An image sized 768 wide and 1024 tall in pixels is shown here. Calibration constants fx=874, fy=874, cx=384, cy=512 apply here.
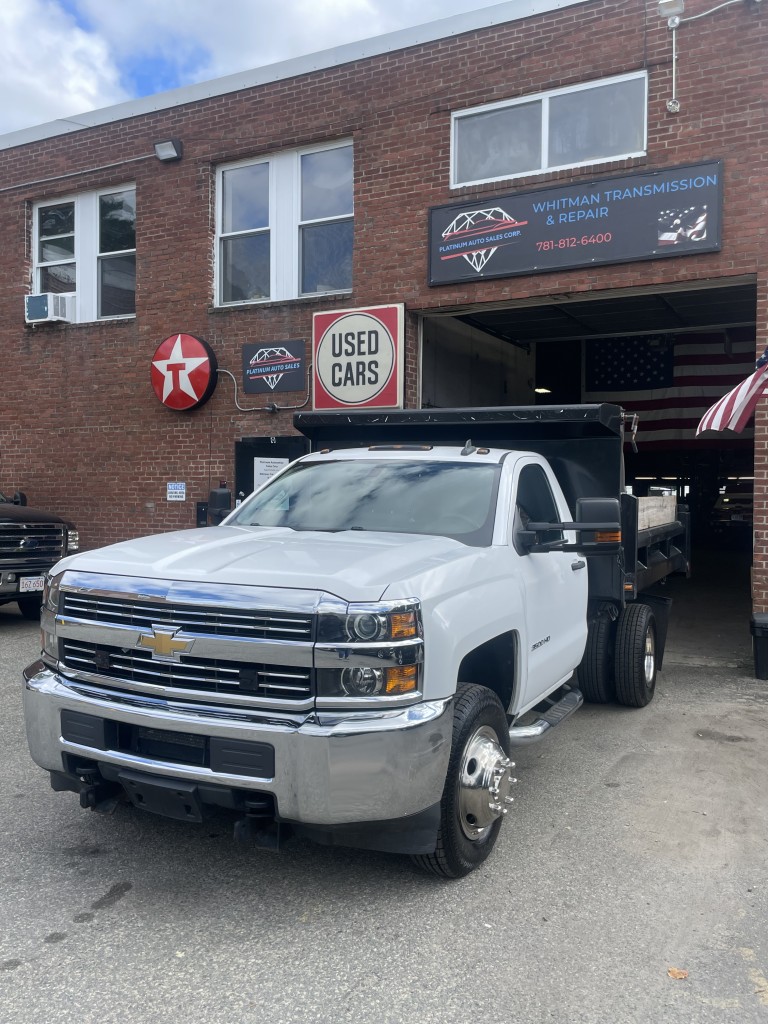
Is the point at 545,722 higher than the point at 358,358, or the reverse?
the point at 358,358

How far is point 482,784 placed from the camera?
3.88 m

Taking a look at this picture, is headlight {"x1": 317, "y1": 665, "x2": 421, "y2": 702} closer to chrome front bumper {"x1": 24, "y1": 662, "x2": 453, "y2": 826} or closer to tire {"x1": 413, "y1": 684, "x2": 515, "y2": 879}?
chrome front bumper {"x1": 24, "y1": 662, "x2": 453, "y2": 826}

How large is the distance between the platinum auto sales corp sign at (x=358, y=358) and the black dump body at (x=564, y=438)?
3913 millimetres

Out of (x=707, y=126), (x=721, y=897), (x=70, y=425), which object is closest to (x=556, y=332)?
(x=707, y=126)

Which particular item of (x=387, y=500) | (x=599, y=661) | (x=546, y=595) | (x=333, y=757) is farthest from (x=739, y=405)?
(x=333, y=757)

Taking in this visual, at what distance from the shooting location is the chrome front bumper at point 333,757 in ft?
10.7

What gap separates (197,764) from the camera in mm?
3465

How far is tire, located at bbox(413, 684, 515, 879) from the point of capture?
3.67 m

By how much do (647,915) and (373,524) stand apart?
2301 mm

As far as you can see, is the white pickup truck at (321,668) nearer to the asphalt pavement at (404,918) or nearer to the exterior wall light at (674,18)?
the asphalt pavement at (404,918)

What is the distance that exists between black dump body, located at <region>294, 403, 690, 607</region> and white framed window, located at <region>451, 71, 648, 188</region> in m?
4.46

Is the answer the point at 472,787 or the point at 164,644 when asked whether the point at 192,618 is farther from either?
the point at 472,787

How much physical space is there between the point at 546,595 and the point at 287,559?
1.82 meters

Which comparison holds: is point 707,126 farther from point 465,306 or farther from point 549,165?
point 465,306
